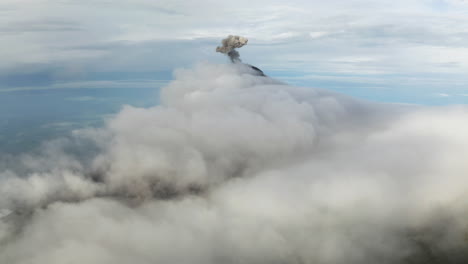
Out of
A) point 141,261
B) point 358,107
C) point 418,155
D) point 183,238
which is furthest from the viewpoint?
point 358,107

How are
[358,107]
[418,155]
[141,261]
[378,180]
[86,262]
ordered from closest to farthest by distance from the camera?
1. [86,262]
2. [141,261]
3. [378,180]
4. [418,155]
5. [358,107]

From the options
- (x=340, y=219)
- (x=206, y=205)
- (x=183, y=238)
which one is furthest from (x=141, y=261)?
(x=340, y=219)

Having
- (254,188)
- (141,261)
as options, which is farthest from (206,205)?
(141,261)

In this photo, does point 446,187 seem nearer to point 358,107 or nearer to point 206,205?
point 358,107

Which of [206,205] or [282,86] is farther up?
[282,86]

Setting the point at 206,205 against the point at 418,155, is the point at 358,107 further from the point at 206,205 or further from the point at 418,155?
the point at 206,205

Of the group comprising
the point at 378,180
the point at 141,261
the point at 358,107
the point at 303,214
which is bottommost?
the point at 141,261

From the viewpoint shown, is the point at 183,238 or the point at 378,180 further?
the point at 378,180
